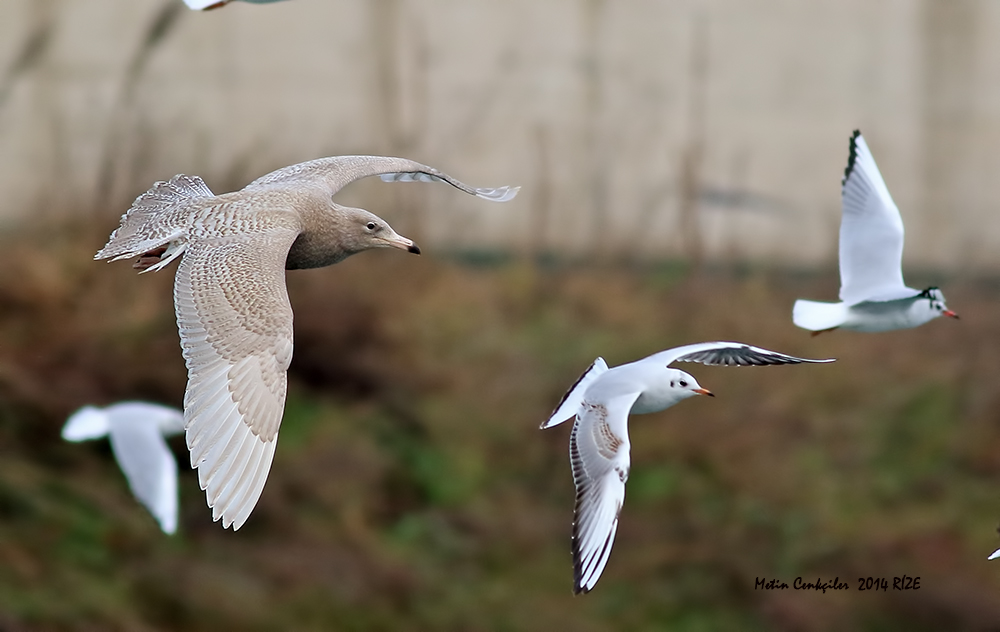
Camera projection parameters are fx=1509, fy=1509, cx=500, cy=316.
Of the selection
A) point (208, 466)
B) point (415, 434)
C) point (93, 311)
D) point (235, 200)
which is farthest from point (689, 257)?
point (208, 466)

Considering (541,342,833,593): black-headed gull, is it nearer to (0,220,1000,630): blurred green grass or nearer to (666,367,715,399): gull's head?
(666,367,715,399): gull's head

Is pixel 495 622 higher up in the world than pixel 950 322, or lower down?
lower down

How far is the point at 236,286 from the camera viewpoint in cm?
424

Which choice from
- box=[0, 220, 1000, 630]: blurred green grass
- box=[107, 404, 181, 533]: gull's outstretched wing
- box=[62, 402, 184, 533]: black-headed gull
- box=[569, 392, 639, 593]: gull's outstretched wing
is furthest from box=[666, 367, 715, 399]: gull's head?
box=[0, 220, 1000, 630]: blurred green grass

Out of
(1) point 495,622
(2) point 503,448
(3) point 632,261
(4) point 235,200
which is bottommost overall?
(1) point 495,622

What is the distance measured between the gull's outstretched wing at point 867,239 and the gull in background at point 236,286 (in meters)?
1.82

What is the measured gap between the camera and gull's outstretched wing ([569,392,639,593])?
172 inches

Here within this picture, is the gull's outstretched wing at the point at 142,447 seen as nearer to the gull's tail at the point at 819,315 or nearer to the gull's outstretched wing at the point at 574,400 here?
the gull's outstretched wing at the point at 574,400

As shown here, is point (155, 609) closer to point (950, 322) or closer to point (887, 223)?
point (887, 223)

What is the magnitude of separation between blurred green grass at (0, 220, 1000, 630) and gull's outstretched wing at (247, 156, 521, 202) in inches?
172

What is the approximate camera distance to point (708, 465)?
34.4 feet

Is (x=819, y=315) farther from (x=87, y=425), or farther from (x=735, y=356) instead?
(x=87, y=425)

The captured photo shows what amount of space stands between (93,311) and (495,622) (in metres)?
3.41

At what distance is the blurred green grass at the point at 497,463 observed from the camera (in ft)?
30.9
